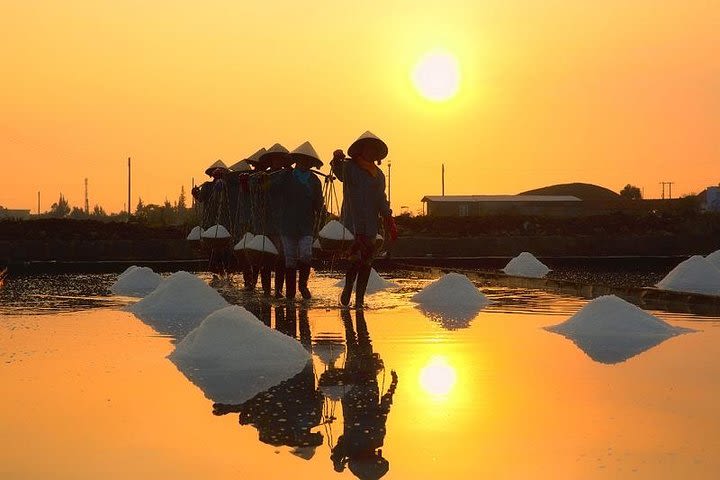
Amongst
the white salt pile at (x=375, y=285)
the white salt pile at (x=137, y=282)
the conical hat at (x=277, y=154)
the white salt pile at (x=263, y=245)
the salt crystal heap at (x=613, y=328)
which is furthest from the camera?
the white salt pile at (x=137, y=282)

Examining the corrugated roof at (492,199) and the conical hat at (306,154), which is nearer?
the conical hat at (306,154)

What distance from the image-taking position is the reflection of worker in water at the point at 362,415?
466cm

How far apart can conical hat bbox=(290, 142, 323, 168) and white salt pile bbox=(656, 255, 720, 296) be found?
5489mm

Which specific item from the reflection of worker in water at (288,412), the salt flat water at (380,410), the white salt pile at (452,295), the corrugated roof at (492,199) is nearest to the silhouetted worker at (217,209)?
the white salt pile at (452,295)

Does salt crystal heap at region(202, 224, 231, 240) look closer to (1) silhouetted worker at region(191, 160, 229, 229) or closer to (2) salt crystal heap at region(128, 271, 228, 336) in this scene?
(1) silhouetted worker at region(191, 160, 229, 229)

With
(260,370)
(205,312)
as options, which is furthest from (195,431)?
(205,312)

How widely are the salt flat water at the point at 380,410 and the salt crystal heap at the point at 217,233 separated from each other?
310 inches

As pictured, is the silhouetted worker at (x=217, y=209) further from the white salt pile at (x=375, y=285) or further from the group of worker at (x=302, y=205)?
the white salt pile at (x=375, y=285)

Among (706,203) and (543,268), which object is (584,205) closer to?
(706,203)

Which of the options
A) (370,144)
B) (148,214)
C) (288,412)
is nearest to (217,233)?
(370,144)

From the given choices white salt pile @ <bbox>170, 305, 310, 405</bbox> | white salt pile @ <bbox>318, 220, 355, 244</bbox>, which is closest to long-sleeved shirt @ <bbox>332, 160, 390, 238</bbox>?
white salt pile @ <bbox>318, 220, 355, 244</bbox>

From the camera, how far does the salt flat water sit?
4672 millimetres

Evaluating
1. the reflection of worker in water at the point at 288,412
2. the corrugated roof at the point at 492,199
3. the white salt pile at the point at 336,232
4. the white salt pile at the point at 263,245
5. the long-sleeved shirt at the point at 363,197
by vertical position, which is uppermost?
the corrugated roof at the point at 492,199

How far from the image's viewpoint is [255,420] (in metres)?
5.70
